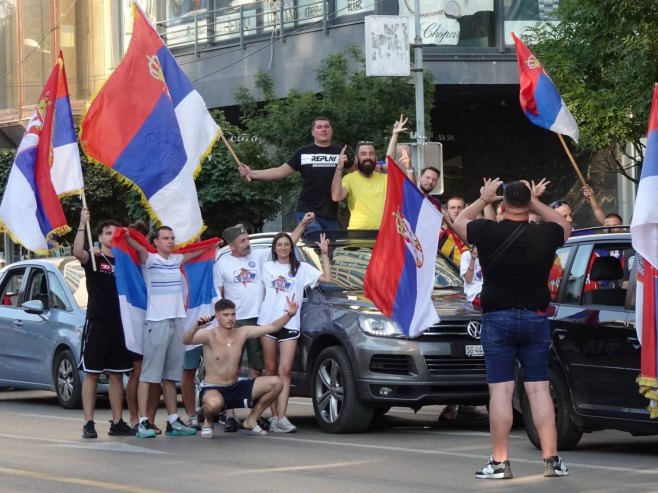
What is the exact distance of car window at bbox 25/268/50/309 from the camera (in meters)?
17.3

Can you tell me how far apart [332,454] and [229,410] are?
2259 mm

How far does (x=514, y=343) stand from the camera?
10016 millimetres

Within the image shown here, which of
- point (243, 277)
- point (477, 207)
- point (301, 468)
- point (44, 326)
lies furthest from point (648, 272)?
point (44, 326)

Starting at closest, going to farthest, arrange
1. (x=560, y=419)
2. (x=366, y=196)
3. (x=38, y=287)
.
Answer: (x=560, y=419), (x=366, y=196), (x=38, y=287)

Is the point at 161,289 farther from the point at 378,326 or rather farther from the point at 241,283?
the point at 378,326

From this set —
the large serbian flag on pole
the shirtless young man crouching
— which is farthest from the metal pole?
the large serbian flag on pole

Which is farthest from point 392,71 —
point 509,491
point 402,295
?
point 509,491

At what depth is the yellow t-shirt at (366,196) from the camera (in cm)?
1503

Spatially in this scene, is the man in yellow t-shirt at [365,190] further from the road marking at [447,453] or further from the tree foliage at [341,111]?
the tree foliage at [341,111]

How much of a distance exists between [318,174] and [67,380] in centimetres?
401

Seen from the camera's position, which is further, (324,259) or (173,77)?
(173,77)

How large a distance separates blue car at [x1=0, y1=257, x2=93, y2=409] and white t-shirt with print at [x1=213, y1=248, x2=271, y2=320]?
120 inches

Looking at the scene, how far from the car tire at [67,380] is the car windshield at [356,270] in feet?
12.2

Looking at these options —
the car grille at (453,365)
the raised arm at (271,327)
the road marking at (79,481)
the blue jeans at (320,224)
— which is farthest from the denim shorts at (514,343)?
the blue jeans at (320,224)
